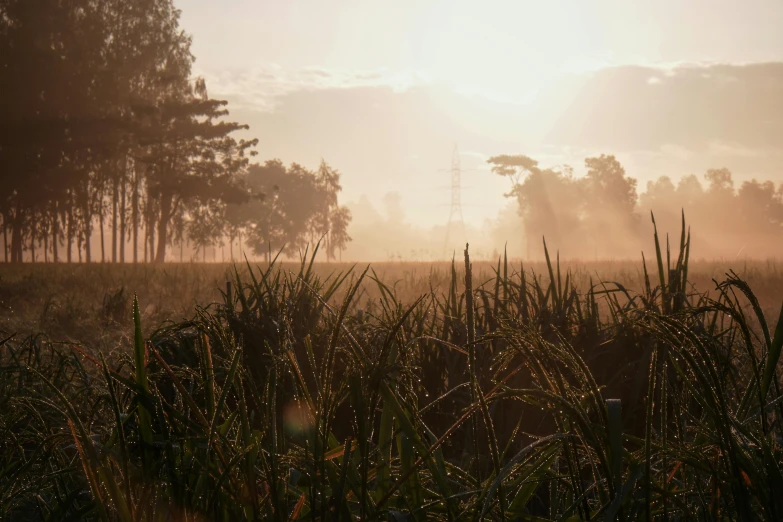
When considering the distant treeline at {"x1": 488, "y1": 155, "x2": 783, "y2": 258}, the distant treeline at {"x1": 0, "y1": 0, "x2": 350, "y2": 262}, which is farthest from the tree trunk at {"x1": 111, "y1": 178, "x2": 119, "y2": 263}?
the distant treeline at {"x1": 488, "y1": 155, "x2": 783, "y2": 258}

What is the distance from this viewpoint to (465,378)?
91.0 inches

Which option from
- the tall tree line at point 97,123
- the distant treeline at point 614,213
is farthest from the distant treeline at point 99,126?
the distant treeline at point 614,213

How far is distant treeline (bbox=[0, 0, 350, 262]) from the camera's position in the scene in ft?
82.5

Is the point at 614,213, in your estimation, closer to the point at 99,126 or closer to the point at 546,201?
the point at 546,201

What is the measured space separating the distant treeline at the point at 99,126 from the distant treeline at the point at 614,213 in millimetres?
42640

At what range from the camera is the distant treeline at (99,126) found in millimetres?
25141

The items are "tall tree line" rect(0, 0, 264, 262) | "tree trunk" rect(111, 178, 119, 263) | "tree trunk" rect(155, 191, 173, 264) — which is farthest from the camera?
"tree trunk" rect(155, 191, 173, 264)

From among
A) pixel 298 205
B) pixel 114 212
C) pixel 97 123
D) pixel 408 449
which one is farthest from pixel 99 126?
pixel 298 205

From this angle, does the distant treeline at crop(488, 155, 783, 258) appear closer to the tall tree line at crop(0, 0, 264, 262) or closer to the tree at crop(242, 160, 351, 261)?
the tree at crop(242, 160, 351, 261)

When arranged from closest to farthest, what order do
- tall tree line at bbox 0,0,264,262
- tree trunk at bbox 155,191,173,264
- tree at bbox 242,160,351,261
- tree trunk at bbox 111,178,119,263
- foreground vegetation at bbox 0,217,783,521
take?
foreground vegetation at bbox 0,217,783,521 < tall tree line at bbox 0,0,264,262 < tree trunk at bbox 111,178,119,263 < tree trunk at bbox 155,191,173,264 < tree at bbox 242,160,351,261

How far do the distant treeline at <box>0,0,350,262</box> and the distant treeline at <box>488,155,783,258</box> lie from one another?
4264cm

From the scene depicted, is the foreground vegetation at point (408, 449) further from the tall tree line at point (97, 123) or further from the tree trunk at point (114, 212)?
the tree trunk at point (114, 212)

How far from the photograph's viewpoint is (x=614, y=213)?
74.0 meters

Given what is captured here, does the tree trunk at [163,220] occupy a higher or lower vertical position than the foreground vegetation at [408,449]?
higher
